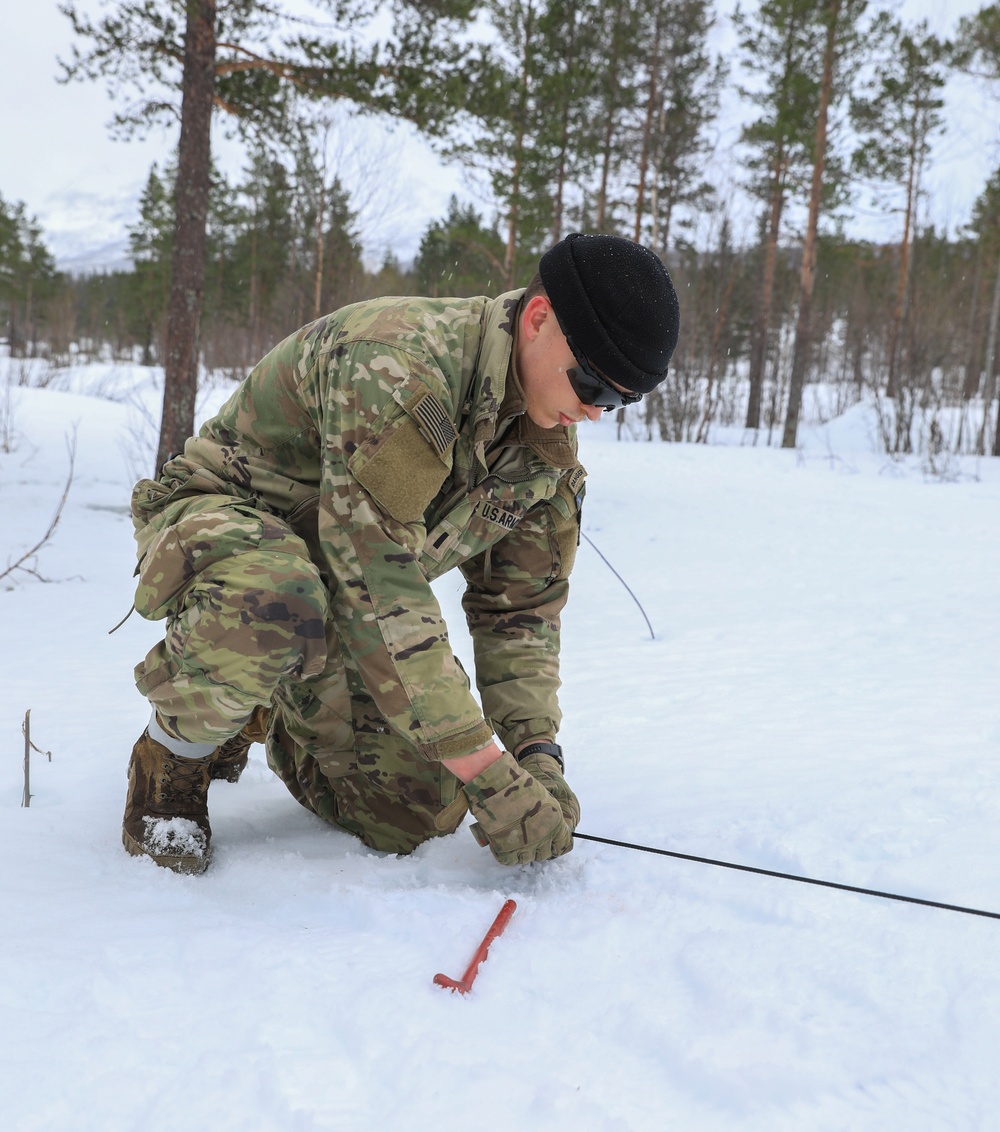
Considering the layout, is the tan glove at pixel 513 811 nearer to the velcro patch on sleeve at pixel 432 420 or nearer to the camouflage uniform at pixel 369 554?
the camouflage uniform at pixel 369 554

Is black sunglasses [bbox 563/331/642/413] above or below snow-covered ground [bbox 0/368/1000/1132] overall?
above

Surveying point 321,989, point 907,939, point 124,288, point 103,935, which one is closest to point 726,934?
point 907,939

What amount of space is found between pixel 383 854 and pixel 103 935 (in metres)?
0.54

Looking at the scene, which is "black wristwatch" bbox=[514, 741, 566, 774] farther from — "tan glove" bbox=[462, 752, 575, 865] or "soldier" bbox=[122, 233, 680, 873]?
"tan glove" bbox=[462, 752, 575, 865]

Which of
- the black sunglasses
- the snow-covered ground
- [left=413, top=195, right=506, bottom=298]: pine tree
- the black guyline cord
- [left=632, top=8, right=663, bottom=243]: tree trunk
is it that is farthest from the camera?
[left=632, top=8, right=663, bottom=243]: tree trunk

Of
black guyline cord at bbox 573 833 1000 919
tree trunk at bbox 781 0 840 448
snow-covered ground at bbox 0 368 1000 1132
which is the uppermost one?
tree trunk at bbox 781 0 840 448

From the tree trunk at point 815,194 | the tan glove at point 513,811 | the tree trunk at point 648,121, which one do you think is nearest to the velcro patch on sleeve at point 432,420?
the tan glove at point 513,811

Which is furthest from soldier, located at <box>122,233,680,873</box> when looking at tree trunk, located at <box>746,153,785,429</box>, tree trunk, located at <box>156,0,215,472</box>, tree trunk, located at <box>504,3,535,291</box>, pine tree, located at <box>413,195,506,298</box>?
tree trunk, located at <box>746,153,785,429</box>

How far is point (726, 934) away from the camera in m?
1.32

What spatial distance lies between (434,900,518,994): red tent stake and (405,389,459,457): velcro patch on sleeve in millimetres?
737

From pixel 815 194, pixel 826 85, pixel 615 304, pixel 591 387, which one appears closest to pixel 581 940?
pixel 591 387

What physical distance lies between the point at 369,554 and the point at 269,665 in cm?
25

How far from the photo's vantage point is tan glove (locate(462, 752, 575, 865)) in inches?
55.1

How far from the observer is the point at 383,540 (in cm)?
139
